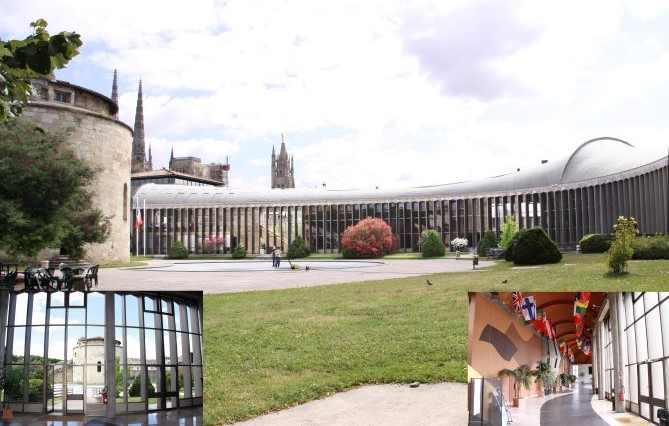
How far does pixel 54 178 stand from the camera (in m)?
25.8

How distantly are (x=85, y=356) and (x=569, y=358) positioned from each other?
15.2ft

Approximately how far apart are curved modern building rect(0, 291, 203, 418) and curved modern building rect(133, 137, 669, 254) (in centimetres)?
5189

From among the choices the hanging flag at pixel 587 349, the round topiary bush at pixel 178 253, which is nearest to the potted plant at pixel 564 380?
the hanging flag at pixel 587 349

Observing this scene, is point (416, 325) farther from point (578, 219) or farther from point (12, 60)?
point (578, 219)

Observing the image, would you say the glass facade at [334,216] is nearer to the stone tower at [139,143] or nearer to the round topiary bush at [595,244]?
the round topiary bush at [595,244]

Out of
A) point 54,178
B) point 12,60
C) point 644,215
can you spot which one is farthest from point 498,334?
point 644,215

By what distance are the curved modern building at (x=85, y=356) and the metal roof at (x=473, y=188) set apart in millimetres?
41996

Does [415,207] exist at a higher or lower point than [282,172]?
lower

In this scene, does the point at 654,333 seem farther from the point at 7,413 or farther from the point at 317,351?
the point at 7,413

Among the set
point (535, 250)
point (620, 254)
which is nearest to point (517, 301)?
point (620, 254)

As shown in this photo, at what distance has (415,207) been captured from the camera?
82.4m

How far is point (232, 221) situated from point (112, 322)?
82352 millimetres

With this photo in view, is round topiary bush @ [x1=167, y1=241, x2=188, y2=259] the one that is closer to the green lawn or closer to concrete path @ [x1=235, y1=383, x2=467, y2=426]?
the green lawn

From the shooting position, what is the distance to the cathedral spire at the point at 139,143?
132 m
